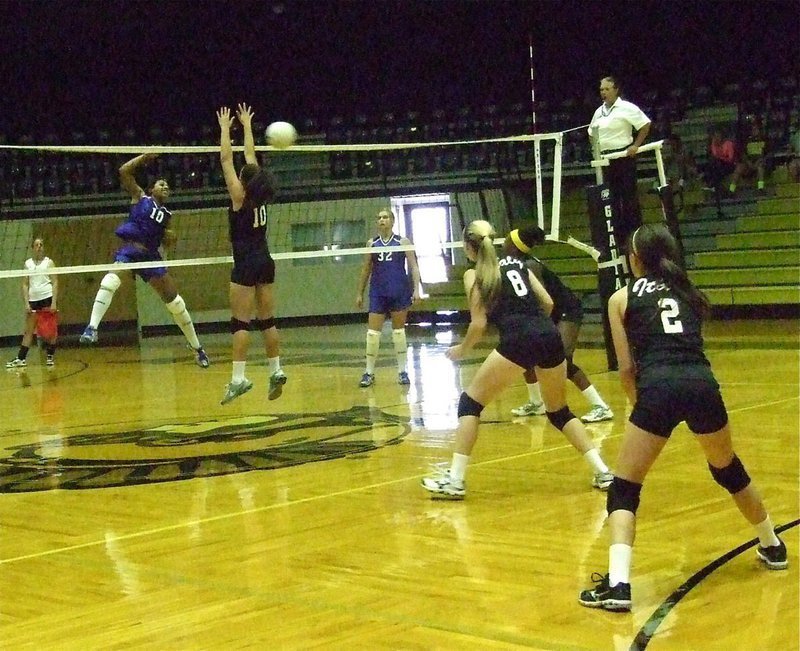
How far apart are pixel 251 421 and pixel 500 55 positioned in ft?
52.1

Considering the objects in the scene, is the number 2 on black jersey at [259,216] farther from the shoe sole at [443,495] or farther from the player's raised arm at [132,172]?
the shoe sole at [443,495]

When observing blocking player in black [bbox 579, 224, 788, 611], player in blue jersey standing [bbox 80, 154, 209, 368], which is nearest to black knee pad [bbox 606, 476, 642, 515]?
blocking player in black [bbox 579, 224, 788, 611]

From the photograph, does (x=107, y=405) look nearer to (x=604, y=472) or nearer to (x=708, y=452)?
(x=604, y=472)

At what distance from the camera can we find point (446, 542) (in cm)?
524

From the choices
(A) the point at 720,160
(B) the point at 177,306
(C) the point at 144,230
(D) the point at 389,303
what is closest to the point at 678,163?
(A) the point at 720,160

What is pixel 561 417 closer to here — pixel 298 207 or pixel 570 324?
pixel 570 324

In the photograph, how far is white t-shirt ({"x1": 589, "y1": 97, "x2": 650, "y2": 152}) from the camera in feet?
34.3

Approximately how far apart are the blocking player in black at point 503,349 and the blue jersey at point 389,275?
233 inches

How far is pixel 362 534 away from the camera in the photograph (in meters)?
5.47

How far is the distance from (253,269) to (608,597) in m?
5.34

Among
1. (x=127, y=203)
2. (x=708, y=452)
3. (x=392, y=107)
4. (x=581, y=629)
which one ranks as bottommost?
(x=581, y=629)

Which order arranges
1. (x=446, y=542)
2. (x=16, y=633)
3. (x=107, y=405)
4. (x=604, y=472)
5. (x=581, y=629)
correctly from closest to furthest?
1. (x=581, y=629)
2. (x=16, y=633)
3. (x=446, y=542)
4. (x=604, y=472)
5. (x=107, y=405)

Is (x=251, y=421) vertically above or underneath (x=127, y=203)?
underneath

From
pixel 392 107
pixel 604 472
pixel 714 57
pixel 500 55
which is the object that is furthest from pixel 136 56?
pixel 604 472
